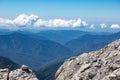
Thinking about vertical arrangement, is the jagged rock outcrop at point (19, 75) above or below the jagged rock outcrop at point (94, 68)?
below

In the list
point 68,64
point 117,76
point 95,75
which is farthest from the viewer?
point 68,64

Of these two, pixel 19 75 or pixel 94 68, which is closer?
pixel 94 68

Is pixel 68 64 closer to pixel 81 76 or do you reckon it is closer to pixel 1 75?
pixel 81 76

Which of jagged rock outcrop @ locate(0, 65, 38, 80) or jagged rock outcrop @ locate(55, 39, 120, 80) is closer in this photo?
jagged rock outcrop @ locate(55, 39, 120, 80)

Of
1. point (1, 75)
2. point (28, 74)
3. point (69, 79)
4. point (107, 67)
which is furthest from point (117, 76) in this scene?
point (1, 75)

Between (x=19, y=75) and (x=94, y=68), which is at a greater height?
(x=94, y=68)

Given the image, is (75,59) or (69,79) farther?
(75,59)

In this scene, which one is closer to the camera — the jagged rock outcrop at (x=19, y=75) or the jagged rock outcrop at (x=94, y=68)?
the jagged rock outcrop at (x=94, y=68)

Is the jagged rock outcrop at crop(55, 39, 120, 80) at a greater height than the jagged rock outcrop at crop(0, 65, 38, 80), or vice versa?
the jagged rock outcrop at crop(55, 39, 120, 80)
